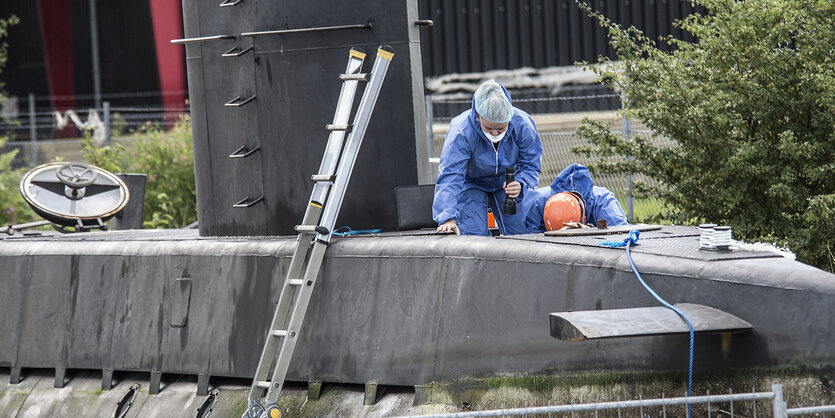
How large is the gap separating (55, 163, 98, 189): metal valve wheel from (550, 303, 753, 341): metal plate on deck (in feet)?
24.6

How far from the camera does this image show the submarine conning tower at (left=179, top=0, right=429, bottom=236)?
779 cm

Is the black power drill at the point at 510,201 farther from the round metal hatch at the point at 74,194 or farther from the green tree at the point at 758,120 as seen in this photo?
the round metal hatch at the point at 74,194

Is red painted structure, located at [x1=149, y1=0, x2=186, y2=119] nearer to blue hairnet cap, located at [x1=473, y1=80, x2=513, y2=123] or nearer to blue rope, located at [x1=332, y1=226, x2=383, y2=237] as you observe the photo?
blue rope, located at [x1=332, y1=226, x2=383, y2=237]

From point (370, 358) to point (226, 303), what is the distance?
1.47 meters

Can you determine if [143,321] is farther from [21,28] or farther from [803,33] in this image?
[21,28]

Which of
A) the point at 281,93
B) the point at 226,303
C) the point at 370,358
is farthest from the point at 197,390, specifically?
the point at 281,93

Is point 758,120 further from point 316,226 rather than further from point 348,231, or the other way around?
point 316,226

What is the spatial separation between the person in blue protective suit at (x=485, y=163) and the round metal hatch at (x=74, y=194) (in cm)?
489

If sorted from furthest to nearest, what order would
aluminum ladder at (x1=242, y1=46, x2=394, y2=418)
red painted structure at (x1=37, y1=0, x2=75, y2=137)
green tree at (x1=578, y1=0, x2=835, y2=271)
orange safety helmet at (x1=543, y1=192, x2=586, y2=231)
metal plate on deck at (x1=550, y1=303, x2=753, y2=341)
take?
red painted structure at (x1=37, y1=0, x2=75, y2=137), green tree at (x1=578, y1=0, x2=835, y2=271), orange safety helmet at (x1=543, y1=192, x2=586, y2=231), aluminum ladder at (x1=242, y1=46, x2=394, y2=418), metal plate on deck at (x1=550, y1=303, x2=753, y2=341)

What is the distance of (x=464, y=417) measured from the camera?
177 inches

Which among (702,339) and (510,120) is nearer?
(702,339)

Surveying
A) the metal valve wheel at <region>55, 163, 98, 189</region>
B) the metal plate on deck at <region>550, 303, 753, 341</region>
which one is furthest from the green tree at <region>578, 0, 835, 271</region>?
the metal valve wheel at <region>55, 163, 98, 189</region>

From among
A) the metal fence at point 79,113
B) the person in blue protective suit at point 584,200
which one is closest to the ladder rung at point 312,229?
the person in blue protective suit at point 584,200

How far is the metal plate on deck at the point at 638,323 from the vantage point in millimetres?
4748
